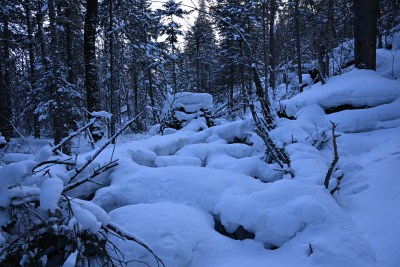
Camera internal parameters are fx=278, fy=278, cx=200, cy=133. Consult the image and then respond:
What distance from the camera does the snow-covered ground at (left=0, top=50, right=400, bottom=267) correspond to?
228 cm

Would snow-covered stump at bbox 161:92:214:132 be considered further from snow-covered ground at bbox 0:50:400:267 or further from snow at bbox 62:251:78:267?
snow at bbox 62:251:78:267

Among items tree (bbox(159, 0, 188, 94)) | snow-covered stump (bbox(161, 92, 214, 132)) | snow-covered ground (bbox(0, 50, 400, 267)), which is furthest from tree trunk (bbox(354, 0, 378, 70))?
tree (bbox(159, 0, 188, 94))

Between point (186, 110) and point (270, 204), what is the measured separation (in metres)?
8.01

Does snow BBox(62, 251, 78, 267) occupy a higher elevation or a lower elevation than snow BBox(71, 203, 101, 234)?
lower

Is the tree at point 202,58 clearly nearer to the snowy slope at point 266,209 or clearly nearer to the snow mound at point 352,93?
the snow mound at point 352,93

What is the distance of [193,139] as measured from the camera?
7.73 metres

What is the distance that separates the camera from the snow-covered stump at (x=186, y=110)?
10375 mm

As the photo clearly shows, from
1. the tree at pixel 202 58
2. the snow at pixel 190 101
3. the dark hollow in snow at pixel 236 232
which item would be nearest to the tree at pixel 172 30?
the tree at pixel 202 58

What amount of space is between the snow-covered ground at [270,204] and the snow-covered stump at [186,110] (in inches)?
194

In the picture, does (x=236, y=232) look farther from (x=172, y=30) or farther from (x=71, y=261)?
(x=172, y=30)

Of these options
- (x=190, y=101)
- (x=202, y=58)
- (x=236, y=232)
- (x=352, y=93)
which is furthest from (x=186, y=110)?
(x=202, y=58)

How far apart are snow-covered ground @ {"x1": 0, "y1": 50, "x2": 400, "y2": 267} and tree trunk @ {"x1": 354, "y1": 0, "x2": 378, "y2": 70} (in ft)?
5.98

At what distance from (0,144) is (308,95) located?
6469 mm

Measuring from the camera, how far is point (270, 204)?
2.76 metres
